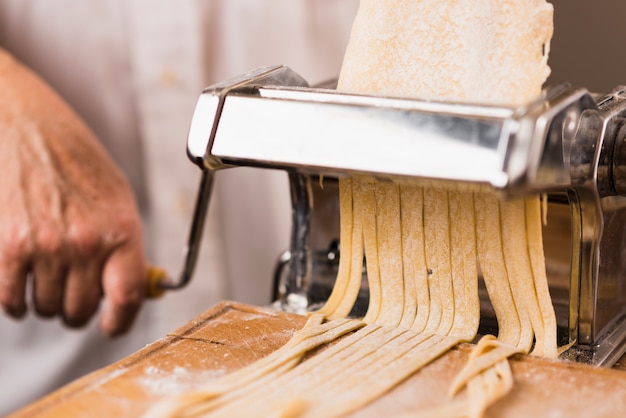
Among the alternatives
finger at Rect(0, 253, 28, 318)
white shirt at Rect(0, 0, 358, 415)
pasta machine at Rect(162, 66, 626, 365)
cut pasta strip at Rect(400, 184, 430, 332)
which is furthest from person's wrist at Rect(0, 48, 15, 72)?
cut pasta strip at Rect(400, 184, 430, 332)

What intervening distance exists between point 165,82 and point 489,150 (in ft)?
3.17

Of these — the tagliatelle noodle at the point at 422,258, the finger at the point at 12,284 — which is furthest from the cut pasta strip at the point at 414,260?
the finger at the point at 12,284

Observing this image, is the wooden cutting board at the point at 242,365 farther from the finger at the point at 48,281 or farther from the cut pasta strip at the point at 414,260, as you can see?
the finger at the point at 48,281

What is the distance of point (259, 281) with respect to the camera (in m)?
1.62

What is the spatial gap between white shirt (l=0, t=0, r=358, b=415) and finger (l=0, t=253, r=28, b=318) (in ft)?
1.25

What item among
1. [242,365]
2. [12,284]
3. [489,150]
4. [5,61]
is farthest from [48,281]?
[489,150]

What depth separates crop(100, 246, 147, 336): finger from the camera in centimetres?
116

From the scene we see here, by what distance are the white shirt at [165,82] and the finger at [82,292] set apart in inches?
12.7

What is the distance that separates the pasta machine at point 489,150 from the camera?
0.60m

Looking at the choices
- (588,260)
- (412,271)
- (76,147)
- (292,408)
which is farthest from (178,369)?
(76,147)

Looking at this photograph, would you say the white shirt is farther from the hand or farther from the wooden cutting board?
the wooden cutting board

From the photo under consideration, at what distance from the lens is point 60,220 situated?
3.80ft

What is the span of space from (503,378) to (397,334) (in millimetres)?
137

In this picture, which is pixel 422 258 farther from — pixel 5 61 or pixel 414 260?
pixel 5 61
